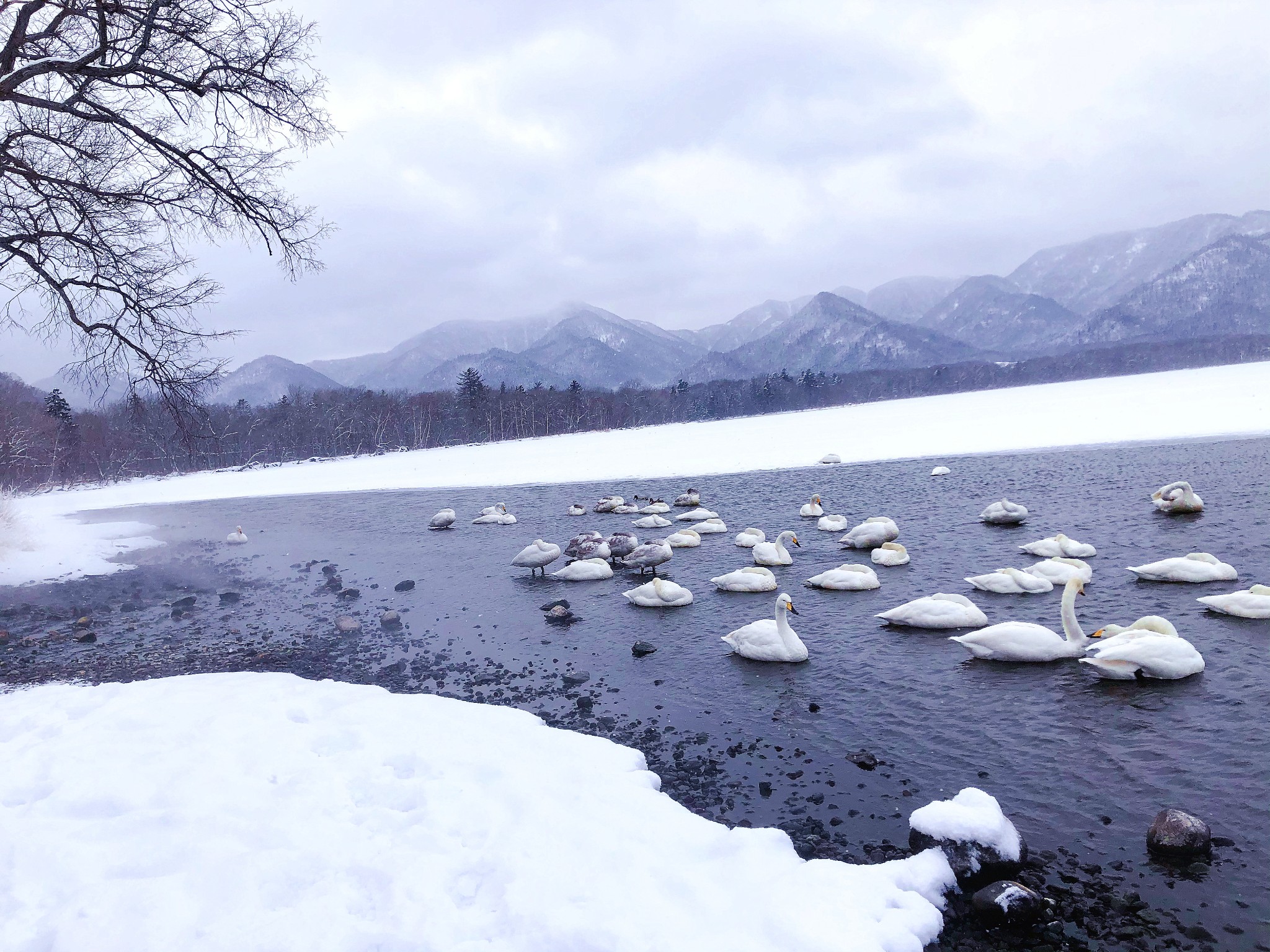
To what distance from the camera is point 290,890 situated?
402cm

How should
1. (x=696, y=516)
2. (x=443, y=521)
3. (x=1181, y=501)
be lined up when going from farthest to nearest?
(x=443, y=521)
(x=696, y=516)
(x=1181, y=501)

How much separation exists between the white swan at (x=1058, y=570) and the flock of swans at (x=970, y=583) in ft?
0.05

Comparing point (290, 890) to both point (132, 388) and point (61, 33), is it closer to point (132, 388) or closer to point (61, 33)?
point (132, 388)

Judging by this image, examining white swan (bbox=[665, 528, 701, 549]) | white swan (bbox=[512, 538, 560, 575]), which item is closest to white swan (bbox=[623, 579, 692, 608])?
white swan (bbox=[512, 538, 560, 575])

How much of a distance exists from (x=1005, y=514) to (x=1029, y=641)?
8.40 m

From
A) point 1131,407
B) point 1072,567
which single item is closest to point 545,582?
point 1072,567

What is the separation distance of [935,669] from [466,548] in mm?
14019

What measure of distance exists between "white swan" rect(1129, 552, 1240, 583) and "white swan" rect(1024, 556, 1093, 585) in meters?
0.83

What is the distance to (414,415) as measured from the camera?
297 ft

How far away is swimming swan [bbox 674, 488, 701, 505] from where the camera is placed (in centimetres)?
2333

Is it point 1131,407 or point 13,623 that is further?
point 1131,407

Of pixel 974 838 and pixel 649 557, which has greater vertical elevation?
pixel 649 557

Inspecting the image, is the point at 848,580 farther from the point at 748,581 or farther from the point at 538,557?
the point at 538,557

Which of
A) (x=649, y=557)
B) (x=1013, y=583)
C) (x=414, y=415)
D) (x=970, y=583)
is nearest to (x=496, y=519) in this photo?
(x=649, y=557)
